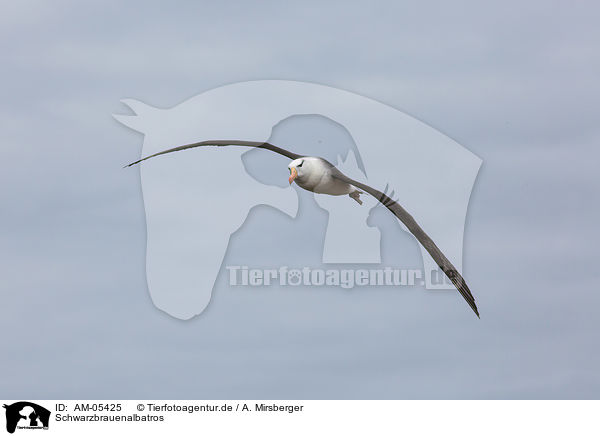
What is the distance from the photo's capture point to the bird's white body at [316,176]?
2431cm

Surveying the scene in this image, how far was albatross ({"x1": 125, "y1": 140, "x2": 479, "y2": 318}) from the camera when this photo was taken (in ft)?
70.5

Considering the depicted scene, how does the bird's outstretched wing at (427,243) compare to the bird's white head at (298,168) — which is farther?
the bird's white head at (298,168)

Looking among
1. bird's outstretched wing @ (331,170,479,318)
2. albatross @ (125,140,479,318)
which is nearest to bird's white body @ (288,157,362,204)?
albatross @ (125,140,479,318)
